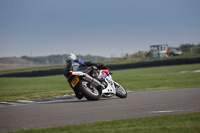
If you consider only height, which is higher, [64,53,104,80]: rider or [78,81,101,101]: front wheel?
[64,53,104,80]: rider

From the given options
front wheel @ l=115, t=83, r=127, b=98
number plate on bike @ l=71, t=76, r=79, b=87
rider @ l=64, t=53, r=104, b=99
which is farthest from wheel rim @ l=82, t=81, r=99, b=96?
front wheel @ l=115, t=83, r=127, b=98

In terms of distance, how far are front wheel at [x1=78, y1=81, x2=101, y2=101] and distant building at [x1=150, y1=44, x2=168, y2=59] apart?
43637 millimetres

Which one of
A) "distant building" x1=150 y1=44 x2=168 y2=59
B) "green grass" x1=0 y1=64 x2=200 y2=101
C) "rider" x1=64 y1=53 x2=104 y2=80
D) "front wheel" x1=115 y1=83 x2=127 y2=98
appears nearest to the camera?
"rider" x1=64 y1=53 x2=104 y2=80

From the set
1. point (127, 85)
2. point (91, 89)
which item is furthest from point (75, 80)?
point (127, 85)

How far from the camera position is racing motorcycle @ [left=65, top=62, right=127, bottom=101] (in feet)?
31.4

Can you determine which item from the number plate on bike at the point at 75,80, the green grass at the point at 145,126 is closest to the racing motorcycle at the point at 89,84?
the number plate on bike at the point at 75,80

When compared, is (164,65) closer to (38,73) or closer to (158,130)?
(38,73)

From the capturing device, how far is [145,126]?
5.26 m

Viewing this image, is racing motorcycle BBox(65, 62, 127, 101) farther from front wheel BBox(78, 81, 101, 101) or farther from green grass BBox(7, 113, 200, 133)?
green grass BBox(7, 113, 200, 133)

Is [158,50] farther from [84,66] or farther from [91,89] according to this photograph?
[91,89]

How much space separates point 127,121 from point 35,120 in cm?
200

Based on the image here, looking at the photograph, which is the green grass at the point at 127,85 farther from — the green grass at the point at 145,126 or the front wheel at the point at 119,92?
the green grass at the point at 145,126

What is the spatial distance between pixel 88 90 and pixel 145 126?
14.7 ft

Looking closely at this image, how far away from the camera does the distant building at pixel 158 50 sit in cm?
5312
